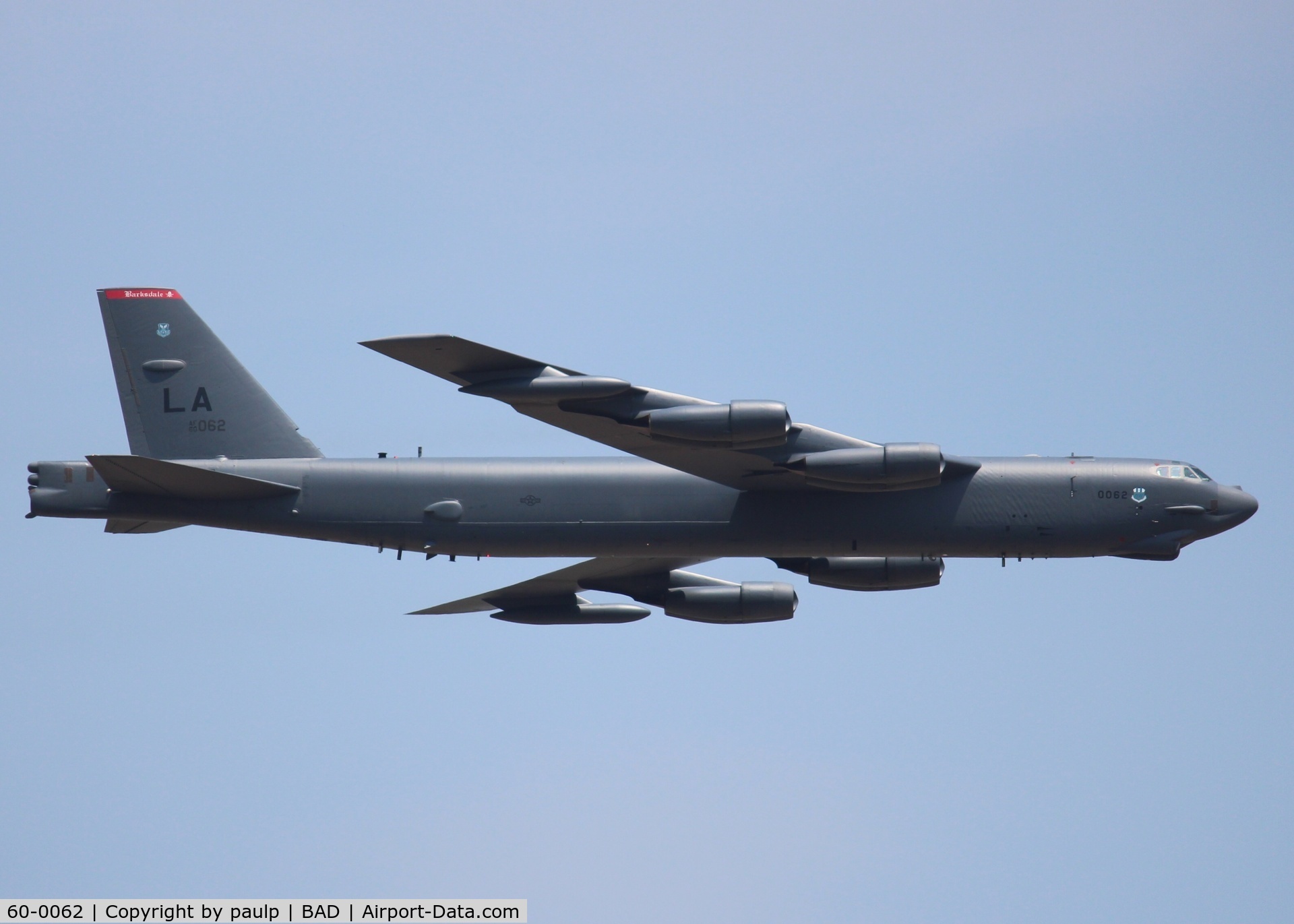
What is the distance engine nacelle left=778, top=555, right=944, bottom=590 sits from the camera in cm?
3041

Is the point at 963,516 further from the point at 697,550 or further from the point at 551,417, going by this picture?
the point at 551,417

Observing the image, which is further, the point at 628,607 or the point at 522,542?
the point at 628,607

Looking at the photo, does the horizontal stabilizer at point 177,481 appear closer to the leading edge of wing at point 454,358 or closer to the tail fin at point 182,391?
the tail fin at point 182,391

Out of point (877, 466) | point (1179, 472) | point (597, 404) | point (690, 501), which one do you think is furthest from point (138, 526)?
point (1179, 472)

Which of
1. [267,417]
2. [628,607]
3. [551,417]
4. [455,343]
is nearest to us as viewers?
[455,343]

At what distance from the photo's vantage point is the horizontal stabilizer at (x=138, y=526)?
96.5 ft

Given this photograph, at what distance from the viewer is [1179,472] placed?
28.0 metres

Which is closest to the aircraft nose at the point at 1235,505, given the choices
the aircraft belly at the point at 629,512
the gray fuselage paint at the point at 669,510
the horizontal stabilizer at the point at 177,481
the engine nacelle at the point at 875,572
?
the gray fuselage paint at the point at 669,510

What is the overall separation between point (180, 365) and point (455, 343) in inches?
373

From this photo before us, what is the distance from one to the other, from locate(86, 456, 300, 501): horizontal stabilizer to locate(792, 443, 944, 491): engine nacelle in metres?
10.7

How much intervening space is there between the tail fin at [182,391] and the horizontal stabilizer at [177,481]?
5.89 ft

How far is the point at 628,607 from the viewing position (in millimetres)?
32969

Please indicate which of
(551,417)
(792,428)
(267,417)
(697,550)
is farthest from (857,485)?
(267,417)

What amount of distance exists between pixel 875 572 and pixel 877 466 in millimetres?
4776
